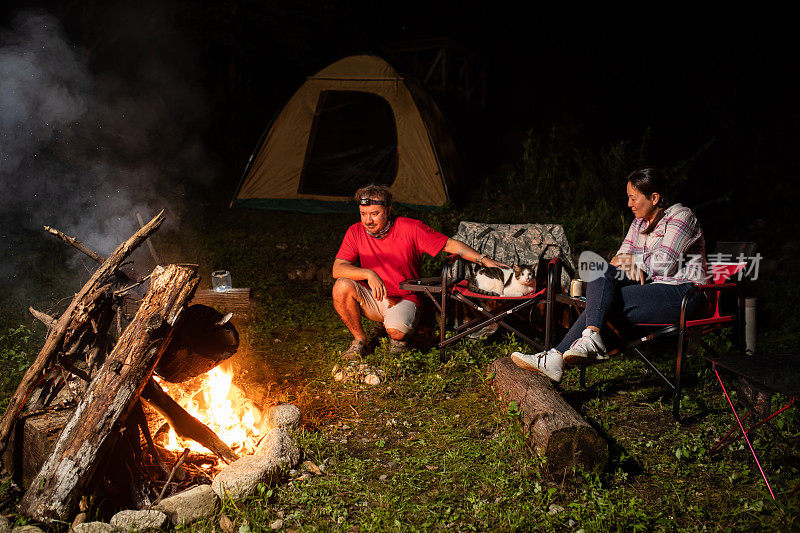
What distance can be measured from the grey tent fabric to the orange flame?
188 centimetres

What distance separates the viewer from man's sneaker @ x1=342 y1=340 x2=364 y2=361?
158 inches

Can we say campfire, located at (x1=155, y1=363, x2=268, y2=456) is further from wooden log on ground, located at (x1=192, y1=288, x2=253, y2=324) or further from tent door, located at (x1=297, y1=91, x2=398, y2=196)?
tent door, located at (x1=297, y1=91, x2=398, y2=196)

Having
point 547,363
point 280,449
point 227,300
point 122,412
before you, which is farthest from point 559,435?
point 227,300

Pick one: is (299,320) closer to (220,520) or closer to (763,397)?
(220,520)

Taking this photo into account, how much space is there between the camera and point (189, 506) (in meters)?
2.39

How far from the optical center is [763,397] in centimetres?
324

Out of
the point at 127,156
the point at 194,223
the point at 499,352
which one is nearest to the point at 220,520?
the point at 499,352

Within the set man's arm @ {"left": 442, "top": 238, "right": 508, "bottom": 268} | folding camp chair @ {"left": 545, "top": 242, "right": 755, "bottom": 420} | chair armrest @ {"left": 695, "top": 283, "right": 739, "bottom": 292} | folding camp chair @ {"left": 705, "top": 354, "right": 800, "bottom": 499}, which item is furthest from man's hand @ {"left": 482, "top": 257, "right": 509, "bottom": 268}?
folding camp chair @ {"left": 705, "top": 354, "right": 800, "bottom": 499}

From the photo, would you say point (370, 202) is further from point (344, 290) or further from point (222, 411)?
point (222, 411)

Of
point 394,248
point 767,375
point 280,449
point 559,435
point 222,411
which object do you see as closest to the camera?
point 767,375

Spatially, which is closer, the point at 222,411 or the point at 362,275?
the point at 222,411

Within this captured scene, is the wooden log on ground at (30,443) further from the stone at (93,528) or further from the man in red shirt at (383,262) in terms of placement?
the man in red shirt at (383,262)

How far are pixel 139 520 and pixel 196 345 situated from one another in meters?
0.86

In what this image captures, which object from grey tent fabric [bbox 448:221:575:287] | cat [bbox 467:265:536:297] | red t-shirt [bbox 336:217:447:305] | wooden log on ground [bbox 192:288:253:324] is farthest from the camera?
grey tent fabric [bbox 448:221:575:287]
